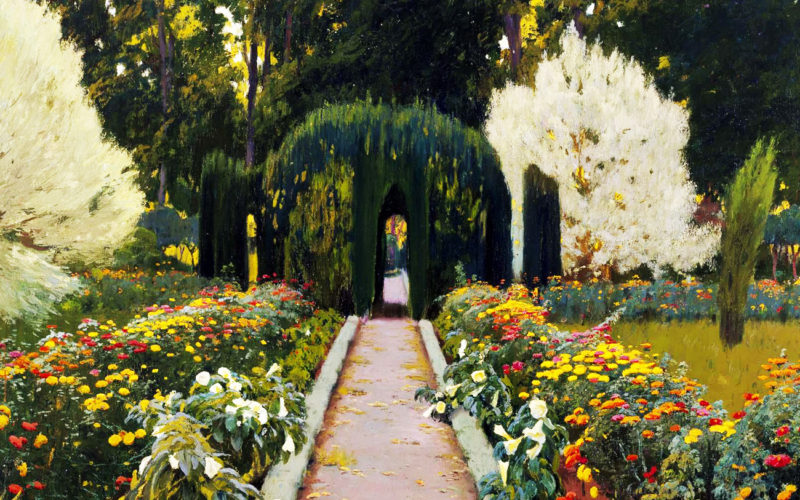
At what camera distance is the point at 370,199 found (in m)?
13.4

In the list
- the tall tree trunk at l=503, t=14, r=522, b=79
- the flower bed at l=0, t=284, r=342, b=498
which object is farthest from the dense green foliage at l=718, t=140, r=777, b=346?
the tall tree trunk at l=503, t=14, r=522, b=79

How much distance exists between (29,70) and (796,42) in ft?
64.6

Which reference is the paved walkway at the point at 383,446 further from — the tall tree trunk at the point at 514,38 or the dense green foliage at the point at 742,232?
the tall tree trunk at the point at 514,38

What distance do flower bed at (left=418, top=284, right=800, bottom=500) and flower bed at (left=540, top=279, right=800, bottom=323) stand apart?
6.67 metres

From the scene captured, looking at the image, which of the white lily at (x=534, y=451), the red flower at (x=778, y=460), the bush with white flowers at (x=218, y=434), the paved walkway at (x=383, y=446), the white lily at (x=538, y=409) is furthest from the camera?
the paved walkway at (x=383, y=446)

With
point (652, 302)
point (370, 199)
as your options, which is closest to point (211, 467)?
point (370, 199)

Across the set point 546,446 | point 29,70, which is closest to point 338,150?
point 29,70

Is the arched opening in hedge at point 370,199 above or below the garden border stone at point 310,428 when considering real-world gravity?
above

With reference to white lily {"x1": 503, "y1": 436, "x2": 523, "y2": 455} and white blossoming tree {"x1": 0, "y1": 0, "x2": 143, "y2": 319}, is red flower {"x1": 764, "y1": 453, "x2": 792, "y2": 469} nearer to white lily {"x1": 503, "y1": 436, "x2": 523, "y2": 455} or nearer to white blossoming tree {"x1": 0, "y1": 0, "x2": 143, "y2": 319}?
white lily {"x1": 503, "y1": 436, "x2": 523, "y2": 455}

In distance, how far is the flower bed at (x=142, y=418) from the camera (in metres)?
4.03

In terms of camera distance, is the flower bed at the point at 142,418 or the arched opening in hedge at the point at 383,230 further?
the arched opening in hedge at the point at 383,230

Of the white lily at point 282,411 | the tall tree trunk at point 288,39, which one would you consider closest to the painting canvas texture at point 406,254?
the white lily at point 282,411

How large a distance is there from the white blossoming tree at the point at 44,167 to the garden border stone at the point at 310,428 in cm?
259

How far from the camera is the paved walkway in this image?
209 inches
